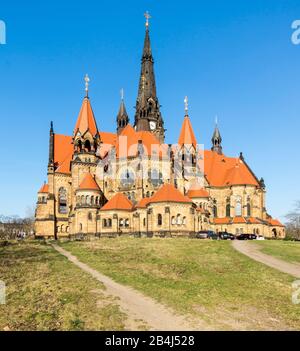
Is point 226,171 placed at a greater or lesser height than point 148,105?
lesser

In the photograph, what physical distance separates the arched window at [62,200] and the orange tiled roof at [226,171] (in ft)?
87.5

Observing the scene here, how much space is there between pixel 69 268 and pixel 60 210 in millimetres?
40864

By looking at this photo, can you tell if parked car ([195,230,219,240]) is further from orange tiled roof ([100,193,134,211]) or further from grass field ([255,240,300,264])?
grass field ([255,240,300,264])

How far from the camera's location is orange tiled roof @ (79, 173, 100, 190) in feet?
202

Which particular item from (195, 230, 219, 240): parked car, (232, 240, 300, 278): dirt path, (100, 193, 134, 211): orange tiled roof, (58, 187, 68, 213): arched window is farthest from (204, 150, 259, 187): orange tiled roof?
(232, 240, 300, 278): dirt path

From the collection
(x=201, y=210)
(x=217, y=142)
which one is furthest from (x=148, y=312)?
(x=217, y=142)

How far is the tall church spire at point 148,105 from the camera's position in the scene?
247 feet

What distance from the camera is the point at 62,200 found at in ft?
221

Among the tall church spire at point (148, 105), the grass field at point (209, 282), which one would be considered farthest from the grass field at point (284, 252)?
the tall church spire at point (148, 105)

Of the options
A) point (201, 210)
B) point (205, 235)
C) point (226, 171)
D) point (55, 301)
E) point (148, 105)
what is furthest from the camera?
point (226, 171)

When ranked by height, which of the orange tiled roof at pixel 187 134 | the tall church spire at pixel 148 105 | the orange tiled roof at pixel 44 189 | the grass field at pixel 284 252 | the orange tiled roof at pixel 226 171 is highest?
the tall church spire at pixel 148 105

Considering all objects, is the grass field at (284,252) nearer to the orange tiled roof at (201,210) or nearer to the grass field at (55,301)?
the grass field at (55,301)

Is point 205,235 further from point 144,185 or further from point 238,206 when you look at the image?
point 238,206

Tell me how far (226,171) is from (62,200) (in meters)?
31.4
